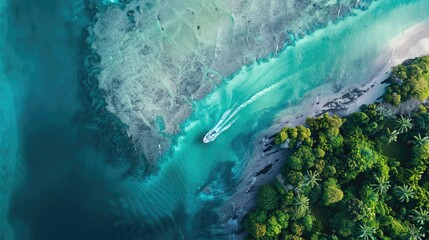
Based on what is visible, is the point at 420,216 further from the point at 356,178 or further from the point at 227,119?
the point at 227,119

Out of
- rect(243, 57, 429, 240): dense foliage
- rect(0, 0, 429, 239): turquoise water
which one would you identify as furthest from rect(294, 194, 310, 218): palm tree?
rect(0, 0, 429, 239): turquoise water

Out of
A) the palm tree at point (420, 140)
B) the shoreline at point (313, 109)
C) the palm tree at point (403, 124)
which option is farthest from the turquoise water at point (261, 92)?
the palm tree at point (420, 140)

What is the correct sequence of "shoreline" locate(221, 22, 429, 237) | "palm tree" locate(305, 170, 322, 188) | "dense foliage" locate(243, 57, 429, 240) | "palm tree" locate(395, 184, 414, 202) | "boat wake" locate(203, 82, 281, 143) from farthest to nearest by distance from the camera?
"boat wake" locate(203, 82, 281, 143) < "shoreline" locate(221, 22, 429, 237) < "palm tree" locate(305, 170, 322, 188) < "dense foliage" locate(243, 57, 429, 240) < "palm tree" locate(395, 184, 414, 202)

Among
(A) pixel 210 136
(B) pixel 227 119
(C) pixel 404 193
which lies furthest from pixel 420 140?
(A) pixel 210 136

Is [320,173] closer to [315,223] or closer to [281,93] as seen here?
[315,223]

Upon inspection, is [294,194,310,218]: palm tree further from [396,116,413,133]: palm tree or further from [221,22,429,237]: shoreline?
[396,116,413,133]: palm tree

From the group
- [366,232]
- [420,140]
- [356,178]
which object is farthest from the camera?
[356,178]
